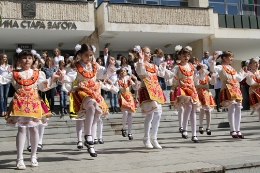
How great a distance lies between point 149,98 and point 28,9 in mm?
12559

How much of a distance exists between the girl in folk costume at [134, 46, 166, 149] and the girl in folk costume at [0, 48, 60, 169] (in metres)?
1.83

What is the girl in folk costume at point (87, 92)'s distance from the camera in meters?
5.82

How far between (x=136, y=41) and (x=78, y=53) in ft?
51.8

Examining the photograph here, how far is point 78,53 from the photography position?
6.10 meters

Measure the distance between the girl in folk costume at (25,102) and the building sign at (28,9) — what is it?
1262 centimetres

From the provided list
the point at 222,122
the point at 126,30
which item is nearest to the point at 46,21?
the point at 126,30

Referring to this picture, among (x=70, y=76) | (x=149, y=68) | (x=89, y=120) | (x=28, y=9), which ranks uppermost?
(x=28, y=9)

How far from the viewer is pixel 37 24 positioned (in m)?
17.5

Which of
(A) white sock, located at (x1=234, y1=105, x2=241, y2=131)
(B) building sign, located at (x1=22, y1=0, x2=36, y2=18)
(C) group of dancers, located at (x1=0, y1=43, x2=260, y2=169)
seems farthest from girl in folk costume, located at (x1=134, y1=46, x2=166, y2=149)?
(B) building sign, located at (x1=22, y1=0, x2=36, y2=18)

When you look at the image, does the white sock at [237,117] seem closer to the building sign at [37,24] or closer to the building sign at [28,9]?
the building sign at [37,24]

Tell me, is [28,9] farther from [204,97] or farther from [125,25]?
[204,97]

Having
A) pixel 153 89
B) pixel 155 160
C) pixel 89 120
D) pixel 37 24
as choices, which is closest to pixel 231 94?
pixel 153 89

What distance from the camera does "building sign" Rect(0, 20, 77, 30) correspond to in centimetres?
1705

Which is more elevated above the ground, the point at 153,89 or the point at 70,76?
the point at 70,76
